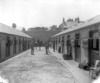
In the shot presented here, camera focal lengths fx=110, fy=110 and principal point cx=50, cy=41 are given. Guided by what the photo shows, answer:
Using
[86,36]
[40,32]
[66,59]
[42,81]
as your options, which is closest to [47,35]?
[40,32]

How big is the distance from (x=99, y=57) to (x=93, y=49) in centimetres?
142

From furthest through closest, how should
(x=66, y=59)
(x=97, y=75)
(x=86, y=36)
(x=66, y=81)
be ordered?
(x=66, y=59) → (x=86, y=36) → (x=66, y=81) → (x=97, y=75)

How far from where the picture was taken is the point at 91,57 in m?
8.41

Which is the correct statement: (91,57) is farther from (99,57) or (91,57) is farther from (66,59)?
(66,59)

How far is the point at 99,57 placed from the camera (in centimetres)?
696

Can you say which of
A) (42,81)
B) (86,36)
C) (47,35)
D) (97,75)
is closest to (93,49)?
(86,36)

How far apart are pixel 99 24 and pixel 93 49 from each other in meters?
2.20

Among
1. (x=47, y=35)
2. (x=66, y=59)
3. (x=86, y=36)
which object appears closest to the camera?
(x=86, y=36)

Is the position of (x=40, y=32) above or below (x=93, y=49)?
above

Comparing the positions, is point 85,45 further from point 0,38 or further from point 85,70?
point 0,38

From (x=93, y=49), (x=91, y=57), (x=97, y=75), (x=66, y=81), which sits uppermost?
(x=93, y=49)

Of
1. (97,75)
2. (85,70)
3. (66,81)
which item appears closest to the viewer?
(97,75)

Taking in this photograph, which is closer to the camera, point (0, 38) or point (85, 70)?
point (85, 70)

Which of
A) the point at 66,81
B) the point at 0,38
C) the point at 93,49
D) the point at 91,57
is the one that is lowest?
the point at 66,81
